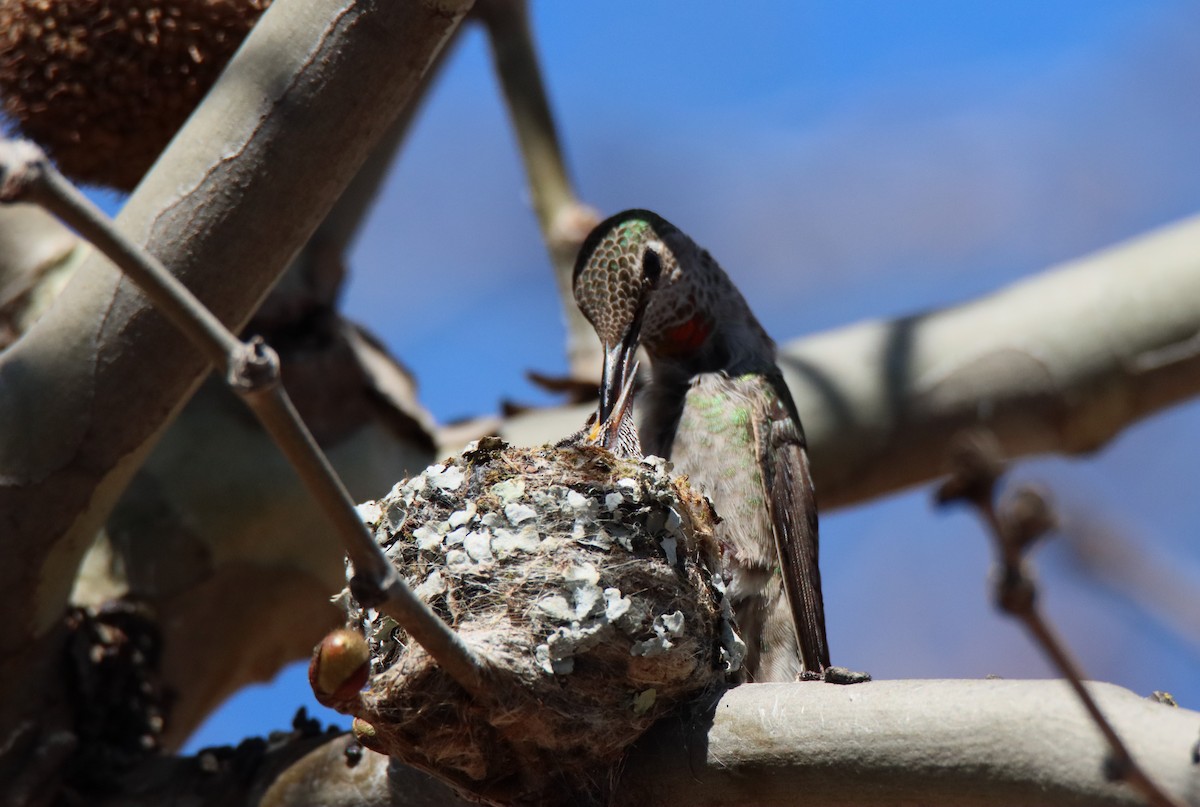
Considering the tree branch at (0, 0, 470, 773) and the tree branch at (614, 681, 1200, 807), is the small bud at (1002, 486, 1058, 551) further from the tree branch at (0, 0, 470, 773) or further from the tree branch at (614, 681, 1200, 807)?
the tree branch at (0, 0, 470, 773)

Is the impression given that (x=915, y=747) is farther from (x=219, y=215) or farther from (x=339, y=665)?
(x=219, y=215)

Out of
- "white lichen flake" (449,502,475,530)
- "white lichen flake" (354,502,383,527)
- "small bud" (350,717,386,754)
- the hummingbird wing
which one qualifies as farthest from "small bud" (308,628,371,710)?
the hummingbird wing

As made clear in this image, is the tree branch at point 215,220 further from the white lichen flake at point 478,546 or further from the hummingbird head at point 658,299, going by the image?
the hummingbird head at point 658,299

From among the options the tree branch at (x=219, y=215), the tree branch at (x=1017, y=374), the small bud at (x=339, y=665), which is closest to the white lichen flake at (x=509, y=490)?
the tree branch at (x=219, y=215)

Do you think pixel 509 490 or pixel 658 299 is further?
pixel 658 299

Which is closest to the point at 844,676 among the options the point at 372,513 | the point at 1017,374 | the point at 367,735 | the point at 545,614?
the point at 545,614
